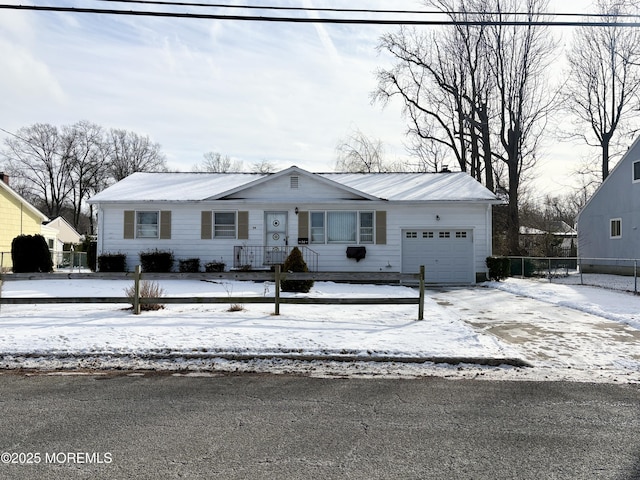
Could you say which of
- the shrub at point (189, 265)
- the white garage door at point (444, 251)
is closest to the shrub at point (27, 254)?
the shrub at point (189, 265)

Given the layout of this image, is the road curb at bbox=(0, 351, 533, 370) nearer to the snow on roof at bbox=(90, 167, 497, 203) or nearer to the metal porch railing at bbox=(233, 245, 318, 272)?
the metal porch railing at bbox=(233, 245, 318, 272)

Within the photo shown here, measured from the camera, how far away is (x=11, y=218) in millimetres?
26953

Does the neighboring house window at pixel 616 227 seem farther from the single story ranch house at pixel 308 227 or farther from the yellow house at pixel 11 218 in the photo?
the yellow house at pixel 11 218

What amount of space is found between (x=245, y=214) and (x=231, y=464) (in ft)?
48.7

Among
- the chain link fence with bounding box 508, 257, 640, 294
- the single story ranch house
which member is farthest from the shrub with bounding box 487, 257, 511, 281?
the chain link fence with bounding box 508, 257, 640, 294

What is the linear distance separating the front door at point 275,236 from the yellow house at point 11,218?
15.6 m

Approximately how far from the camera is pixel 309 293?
12.8 meters

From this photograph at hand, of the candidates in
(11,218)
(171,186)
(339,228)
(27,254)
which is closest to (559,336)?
(339,228)

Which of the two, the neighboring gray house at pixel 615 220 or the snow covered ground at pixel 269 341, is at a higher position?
the neighboring gray house at pixel 615 220

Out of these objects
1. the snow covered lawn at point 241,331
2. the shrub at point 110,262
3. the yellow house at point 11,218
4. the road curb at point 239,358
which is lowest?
the road curb at point 239,358

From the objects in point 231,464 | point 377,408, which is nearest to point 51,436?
point 231,464

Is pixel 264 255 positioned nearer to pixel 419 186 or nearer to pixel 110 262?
pixel 110 262

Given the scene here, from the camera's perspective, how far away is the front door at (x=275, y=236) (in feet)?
57.7

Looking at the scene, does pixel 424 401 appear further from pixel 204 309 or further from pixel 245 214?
pixel 245 214
